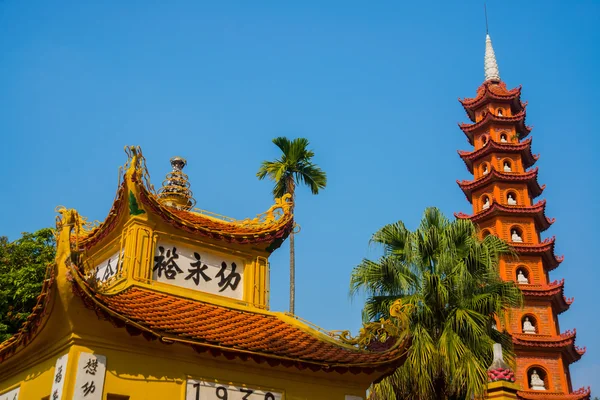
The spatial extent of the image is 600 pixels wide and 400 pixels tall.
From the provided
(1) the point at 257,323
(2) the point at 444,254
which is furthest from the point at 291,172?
(1) the point at 257,323

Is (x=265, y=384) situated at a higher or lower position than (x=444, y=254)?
lower

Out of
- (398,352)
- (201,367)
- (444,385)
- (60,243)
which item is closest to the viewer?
(60,243)

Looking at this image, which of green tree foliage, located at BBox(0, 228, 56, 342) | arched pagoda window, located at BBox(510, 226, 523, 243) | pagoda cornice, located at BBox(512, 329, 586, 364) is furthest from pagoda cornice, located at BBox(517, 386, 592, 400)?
green tree foliage, located at BBox(0, 228, 56, 342)

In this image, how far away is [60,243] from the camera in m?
9.91

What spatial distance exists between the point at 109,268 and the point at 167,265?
152 centimetres

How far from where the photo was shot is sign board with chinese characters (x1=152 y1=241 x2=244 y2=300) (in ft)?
42.5

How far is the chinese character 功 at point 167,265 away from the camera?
12.9 metres

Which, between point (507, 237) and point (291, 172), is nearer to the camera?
point (291, 172)

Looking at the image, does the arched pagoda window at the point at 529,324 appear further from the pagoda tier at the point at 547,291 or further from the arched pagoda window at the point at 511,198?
the arched pagoda window at the point at 511,198

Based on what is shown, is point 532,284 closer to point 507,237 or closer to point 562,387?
point 507,237

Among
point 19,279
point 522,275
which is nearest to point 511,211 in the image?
point 522,275

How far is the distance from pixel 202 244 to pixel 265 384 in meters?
3.43

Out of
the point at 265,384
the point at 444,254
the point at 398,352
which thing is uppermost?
the point at 444,254

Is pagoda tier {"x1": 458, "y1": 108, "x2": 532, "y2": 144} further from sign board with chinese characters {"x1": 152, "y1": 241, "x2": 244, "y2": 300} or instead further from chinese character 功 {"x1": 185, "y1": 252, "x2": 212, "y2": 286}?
chinese character 功 {"x1": 185, "y1": 252, "x2": 212, "y2": 286}
